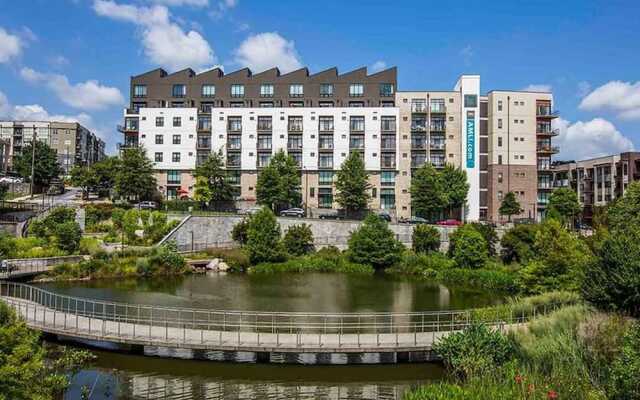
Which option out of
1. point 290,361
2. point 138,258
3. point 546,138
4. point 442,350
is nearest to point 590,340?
point 442,350

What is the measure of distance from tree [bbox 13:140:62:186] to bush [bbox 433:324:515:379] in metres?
74.6

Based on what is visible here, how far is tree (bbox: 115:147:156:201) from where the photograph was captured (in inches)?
2326

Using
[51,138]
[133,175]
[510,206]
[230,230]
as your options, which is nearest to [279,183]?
[230,230]

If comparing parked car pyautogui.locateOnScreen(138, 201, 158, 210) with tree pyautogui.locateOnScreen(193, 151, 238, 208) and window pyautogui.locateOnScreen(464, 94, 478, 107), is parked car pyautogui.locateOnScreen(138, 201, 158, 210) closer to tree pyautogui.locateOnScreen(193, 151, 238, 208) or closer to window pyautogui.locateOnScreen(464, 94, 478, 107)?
tree pyautogui.locateOnScreen(193, 151, 238, 208)

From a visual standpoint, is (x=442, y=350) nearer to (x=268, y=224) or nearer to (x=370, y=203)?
(x=268, y=224)

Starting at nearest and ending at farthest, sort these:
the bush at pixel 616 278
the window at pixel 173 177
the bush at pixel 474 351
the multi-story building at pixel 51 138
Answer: the bush at pixel 474 351 < the bush at pixel 616 278 < the window at pixel 173 177 < the multi-story building at pixel 51 138

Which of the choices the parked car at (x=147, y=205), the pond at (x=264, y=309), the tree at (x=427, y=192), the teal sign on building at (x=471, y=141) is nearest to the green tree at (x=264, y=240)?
the pond at (x=264, y=309)

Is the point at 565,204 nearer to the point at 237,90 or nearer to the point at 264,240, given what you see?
the point at 264,240

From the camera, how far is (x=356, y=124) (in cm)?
6956

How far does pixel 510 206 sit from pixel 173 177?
155 ft

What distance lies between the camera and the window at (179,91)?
72.8 metres

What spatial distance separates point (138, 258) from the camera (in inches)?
1630

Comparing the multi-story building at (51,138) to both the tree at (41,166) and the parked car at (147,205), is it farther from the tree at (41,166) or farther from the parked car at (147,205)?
the parked car at (147,205)

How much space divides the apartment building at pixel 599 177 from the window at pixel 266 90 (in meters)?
44.0
